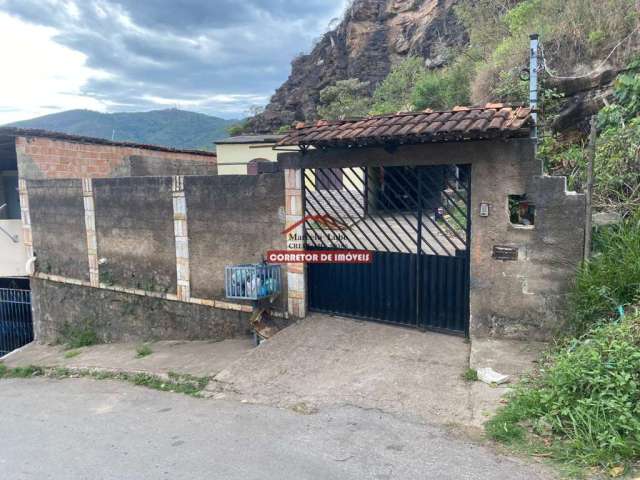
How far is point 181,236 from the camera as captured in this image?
8938 mm

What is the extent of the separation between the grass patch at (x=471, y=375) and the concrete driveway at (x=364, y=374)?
66 mm

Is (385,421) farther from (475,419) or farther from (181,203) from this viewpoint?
(181,203)

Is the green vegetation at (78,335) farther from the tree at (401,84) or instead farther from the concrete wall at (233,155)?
the tree at (401,84)

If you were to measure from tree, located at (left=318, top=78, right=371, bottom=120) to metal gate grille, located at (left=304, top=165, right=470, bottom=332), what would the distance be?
18.0 m

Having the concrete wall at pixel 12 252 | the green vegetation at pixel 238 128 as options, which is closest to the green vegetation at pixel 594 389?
the concrete wall at pixel 12 252

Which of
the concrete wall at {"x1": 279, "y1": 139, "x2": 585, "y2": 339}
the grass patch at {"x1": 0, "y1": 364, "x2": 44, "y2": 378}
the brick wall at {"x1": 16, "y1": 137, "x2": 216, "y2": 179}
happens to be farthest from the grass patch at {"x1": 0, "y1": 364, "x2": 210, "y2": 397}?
the brick wall at {"x1": 16, "y1": 137, "x2": 216, "y2": 179}

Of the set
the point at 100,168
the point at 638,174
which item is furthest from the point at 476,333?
the point at 100,168

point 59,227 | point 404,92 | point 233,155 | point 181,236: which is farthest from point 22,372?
point 404,92

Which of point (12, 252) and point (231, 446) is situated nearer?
point (231, 446)

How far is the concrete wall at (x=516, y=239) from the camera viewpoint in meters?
5.50

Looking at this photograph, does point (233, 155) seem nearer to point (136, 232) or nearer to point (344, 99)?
point (344, 99)

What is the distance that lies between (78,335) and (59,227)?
266 centimetres

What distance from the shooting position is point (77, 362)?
9227 mm

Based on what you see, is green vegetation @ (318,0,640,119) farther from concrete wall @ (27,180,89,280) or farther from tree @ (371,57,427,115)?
concrete wall @ (27,180,89,280)
